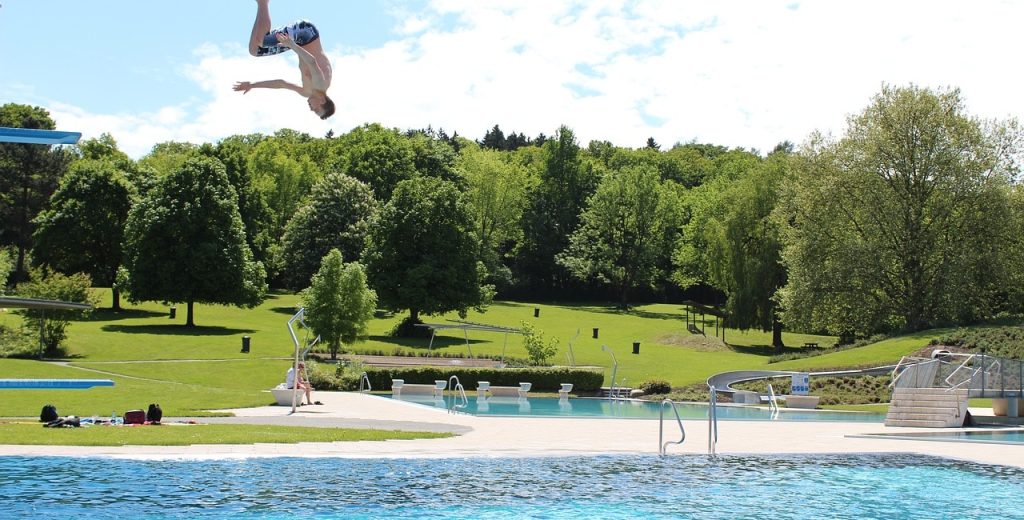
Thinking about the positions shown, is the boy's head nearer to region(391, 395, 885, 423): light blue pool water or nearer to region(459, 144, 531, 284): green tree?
region(391, 395, 885, 423): light blue pool water

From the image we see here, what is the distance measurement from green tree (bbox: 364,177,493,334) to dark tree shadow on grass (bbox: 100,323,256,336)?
9414 mm

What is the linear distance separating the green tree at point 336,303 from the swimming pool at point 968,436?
27915mm

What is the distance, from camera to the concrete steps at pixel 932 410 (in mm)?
28875

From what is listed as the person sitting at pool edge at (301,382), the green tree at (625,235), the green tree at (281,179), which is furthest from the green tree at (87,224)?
the green tree at (625,235)

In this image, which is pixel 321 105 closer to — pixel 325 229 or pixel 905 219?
pixel 905 219

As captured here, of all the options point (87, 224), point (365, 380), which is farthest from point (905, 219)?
point (87, 224)

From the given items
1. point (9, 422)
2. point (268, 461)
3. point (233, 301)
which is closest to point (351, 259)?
point (233, 301)

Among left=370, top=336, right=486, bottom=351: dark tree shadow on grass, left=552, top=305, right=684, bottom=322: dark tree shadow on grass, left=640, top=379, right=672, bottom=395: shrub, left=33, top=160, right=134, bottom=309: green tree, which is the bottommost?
left=640, top=379, right=672, bottom=395: shrub

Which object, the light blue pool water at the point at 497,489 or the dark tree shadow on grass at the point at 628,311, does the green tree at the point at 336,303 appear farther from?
the dark tree shadow on grass at the point at 628,311


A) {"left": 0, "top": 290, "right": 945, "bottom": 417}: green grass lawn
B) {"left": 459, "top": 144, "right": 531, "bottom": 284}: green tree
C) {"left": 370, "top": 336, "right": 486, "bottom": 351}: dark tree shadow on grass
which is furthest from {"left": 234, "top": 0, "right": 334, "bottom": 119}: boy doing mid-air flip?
{"left": 459, "top": 144, "right": 531, "bottom": 284}: green tree

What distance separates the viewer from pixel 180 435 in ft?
67.1

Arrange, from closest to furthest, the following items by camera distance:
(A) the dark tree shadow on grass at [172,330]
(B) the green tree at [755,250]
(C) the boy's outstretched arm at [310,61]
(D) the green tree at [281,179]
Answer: (C) the boy's outstretched arm at [310,61]
(A) the dark tree shadow on grass at [172,330]
(B) the green tree at [755,250]
(D) the green tree at [281,179]

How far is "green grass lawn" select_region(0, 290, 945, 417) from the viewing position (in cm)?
3200

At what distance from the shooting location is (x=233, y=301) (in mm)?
59938
